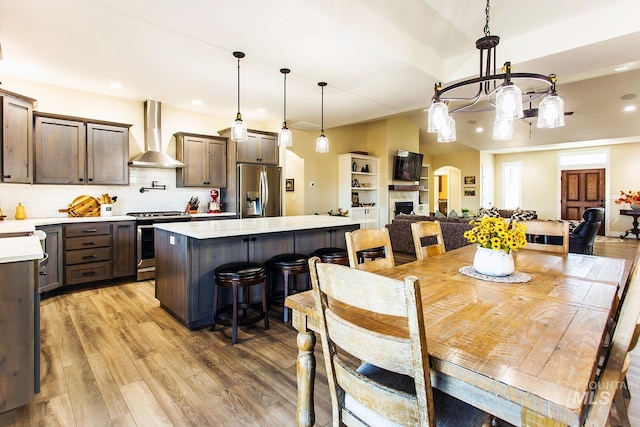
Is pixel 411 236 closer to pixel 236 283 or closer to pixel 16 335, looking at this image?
pixel 236 283

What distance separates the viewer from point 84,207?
4.61m

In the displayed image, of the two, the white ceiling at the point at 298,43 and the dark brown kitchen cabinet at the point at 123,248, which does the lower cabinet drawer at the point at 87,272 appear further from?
the white ceiling at the point at 298,43

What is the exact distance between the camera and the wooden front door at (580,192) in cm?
972

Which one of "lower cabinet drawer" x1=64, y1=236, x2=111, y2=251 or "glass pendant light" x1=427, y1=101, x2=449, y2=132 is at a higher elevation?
"glass pendant light" x1=427, y1=101, x2=449, y2=132

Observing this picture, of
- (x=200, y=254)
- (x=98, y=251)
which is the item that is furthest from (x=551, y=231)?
(x=98, y=251)

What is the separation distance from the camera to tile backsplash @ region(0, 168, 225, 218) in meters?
4.20

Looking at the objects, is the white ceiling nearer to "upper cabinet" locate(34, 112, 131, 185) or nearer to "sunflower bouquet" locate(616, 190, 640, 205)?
"upper cabinet" locate(34, 112, 131, 185)

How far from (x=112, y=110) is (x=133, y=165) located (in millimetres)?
903

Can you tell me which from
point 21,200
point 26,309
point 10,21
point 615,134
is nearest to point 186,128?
point 21,200

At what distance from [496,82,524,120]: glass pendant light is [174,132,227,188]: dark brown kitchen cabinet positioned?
4697 mm

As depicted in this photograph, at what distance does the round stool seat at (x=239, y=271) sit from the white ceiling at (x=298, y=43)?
2092mm

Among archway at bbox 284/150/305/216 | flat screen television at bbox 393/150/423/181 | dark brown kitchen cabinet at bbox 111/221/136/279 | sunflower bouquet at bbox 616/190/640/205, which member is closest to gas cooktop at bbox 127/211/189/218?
dark brown kitchen cabinet at bbox 111/221/136/279

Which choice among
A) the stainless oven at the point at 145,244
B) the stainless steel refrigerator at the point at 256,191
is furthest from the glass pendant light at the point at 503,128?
the stainless oven at the point at 145,244

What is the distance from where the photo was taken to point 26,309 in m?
1.76
